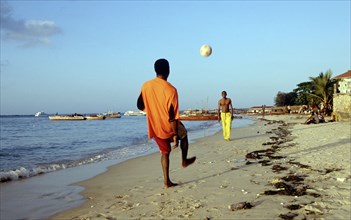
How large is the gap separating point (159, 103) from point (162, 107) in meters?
0.07

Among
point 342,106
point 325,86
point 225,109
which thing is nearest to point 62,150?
point 225,109

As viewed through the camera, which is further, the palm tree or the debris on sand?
the palm tree

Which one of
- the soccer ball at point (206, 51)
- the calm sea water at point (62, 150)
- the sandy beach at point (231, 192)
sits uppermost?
the soccer ball at point (206, 51)

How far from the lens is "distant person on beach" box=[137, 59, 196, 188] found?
15.6 feet

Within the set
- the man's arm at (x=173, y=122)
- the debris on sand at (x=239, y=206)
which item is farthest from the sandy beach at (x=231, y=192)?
the man's arm at (x=173, y=122)

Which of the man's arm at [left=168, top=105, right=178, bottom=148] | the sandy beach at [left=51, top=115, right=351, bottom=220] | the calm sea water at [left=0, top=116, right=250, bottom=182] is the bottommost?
the calm sea water at [left=0, top=116, right=250, bottom=182]

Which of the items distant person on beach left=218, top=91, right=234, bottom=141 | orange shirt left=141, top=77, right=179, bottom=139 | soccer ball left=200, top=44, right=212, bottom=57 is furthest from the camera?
distant person on beach left=218, top=91, right=234, bottom=141

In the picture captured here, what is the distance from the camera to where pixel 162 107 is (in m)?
4.77

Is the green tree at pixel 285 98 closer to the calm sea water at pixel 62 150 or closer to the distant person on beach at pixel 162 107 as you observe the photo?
the calm sea water at pixel 62 150

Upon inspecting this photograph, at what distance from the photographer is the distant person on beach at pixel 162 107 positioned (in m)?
4.75

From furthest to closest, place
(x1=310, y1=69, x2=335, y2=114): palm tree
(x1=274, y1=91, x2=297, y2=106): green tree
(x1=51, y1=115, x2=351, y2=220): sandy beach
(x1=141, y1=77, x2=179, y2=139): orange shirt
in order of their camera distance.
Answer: (x1=274, y1=91, x2=297, y2=106): green tree, (x1=310, y1=69, x2=335, y2=114): palm tree, (x1=141, y1=77, x2=179, y2=139): orange shirt, (x1=51, y1=115, x2=351, y2=220): sandy beach

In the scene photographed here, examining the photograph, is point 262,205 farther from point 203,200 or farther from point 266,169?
point 266,169

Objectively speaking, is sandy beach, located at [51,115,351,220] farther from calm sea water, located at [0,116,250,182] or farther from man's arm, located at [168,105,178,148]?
calm sea water, located at [0,116,250,182]

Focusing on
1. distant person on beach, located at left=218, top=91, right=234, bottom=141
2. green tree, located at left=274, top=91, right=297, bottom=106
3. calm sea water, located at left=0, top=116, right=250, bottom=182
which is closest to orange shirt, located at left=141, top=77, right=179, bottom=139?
calm sea water, located at left=0, top=116, right=250, bottom=182
